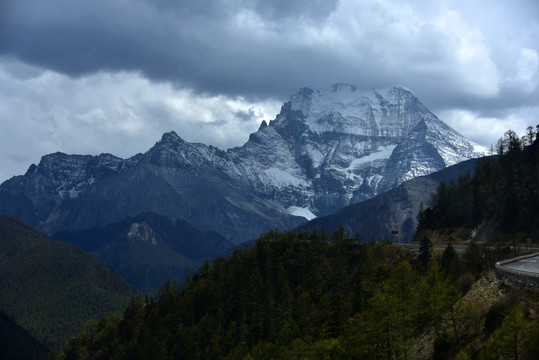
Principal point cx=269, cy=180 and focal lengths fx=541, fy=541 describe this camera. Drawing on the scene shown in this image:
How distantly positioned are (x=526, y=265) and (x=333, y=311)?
37.2 m

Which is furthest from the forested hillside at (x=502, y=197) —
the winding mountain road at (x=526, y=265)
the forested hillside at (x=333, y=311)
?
the winding mountain road at (x=526, y=265)

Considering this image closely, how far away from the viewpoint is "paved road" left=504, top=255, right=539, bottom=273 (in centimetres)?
6656

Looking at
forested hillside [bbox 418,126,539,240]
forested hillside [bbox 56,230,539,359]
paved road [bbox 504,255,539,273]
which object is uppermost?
forested hillside [bbox 418,126,539,240]

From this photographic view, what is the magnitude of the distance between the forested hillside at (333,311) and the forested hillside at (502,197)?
24317mm

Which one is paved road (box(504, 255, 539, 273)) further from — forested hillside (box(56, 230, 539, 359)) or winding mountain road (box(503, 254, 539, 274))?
forested hillside (box(56, 230, 539, 359))

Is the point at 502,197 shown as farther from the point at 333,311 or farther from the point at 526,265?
the point at 526,265

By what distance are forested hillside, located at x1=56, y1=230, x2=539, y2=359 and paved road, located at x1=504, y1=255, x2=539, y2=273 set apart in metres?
5.43

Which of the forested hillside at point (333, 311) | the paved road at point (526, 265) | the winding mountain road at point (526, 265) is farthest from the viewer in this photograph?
the paved road at point (526, 265)

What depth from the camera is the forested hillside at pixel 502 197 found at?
125 m

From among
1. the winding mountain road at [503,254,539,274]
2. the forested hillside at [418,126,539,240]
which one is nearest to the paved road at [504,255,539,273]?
the winding mountain road at [503,254,539,274]

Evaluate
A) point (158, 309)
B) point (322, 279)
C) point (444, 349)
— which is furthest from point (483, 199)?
point (158, 309)

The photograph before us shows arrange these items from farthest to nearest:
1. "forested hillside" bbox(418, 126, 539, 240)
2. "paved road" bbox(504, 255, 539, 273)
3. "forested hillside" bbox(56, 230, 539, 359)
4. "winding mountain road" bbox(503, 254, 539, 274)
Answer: "forested hillside" bbox(418, 126, 539, 240)
"paved road" bbox(504, 255, 539, 273)
"winding mountain road" bbox(503, 254, 539, 274)
"forested hillside" bbox(56, 230, 539, 359)

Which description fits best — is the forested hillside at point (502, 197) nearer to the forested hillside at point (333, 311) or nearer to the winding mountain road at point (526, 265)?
the forested hillside at point (333, 311)

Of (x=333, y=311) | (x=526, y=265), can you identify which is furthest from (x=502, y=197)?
(x=526, y=265)
